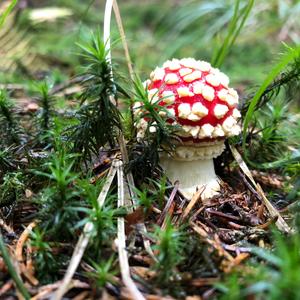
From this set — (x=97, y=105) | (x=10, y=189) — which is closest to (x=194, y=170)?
(x=97, y=105)

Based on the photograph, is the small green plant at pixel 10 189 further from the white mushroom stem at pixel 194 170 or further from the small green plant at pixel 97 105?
the white mushroom stem at pixel 194 170

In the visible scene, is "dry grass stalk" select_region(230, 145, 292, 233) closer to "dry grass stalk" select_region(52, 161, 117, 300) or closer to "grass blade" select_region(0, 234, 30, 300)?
"dry grass stalk" select_region(52, 161, 117, 300)

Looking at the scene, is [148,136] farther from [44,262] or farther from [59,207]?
[44,262]

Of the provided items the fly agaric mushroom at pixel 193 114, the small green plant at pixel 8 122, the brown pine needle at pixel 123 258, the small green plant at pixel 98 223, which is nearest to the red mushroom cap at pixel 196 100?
the fly agaric mushroom at pixel 193 114

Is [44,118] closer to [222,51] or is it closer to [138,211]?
[138,211]

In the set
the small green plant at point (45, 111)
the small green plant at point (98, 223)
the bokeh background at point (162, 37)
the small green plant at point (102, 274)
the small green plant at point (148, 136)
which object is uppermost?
the bokeh background at point (162, 37)

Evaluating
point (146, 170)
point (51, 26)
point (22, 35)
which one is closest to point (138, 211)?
point (146, 170)

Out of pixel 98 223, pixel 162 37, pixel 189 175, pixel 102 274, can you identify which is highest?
pixel 162 37

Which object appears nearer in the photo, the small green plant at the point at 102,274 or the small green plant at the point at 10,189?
the small green plant at the point at 102,274
